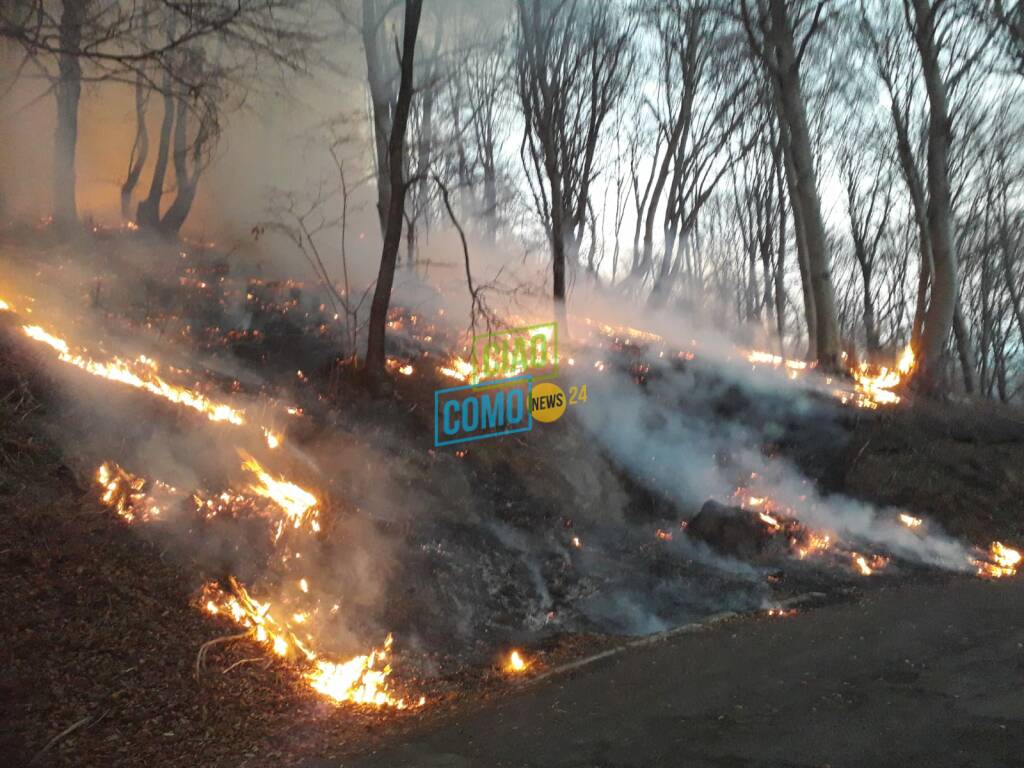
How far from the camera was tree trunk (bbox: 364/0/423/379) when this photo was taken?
968 cm

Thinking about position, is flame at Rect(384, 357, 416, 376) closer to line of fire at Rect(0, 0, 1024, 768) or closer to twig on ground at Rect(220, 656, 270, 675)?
line of fire at Rect(0, 0, 1024, 768)

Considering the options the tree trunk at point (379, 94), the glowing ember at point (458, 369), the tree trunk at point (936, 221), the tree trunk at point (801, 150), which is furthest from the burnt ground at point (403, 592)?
the tree trunk at point (379, 94)

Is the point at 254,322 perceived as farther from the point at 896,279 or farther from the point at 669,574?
the point at 896,279

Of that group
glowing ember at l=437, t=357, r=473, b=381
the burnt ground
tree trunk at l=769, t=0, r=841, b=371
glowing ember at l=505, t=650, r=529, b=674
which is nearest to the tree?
tree trunk at l=769, t=0, r=841, b=371

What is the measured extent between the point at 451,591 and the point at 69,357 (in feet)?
17.6

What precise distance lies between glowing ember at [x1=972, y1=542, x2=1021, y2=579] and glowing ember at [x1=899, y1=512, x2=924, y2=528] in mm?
887

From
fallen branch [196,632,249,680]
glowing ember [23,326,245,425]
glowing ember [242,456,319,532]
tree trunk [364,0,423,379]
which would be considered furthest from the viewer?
tree trunk [364,0,423,379]

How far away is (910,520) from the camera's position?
33.3 feet

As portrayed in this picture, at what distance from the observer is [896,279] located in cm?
3169

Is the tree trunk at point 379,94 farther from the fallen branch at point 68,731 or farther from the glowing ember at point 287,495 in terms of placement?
the fallen branch at point 68,731

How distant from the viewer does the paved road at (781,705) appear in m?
4.02

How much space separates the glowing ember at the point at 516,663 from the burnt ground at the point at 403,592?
0.58ft

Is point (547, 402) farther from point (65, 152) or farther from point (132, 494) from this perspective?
point (65, 152)

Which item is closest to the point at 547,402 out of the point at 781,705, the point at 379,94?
the point at 781,705
